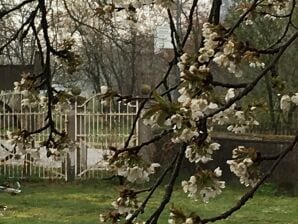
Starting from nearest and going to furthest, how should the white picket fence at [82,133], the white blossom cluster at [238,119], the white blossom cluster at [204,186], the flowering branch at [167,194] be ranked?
1. the flowering branch at [167,194]
2. the white blossom cluster at [204,186]
3. the white blossom cluster at [238,119]
4. the white picket fence at [82,133]

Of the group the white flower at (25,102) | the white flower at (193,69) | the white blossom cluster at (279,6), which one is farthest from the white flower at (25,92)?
the white flower at (193,69)

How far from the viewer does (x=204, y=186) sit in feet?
6.21

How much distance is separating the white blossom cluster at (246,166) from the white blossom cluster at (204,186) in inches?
3.5

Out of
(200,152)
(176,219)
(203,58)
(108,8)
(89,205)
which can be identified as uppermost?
(108,8)

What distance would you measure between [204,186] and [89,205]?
24.8ft

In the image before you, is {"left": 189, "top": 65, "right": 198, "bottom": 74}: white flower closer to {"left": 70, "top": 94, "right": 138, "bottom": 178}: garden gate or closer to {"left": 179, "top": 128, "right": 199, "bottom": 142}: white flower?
{"left": 179, "top": 128, "right": 199, "bottom": 142}: white flower

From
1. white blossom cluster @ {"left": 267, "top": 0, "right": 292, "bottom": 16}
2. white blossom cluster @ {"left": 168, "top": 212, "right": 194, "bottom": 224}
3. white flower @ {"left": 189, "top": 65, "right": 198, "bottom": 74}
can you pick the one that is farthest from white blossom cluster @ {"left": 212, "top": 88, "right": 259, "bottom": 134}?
white blossom cluster @ {"left": 267, "top": 0, "right": 292, "bottom": 16}

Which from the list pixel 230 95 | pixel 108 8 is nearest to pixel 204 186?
pixel 230 95

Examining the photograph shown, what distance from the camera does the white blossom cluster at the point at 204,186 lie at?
188 cm

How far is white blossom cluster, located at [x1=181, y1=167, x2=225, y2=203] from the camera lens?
1882 mm

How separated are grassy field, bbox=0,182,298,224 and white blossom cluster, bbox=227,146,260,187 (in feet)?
17.4

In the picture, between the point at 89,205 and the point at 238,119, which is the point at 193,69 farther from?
the point at 89,205

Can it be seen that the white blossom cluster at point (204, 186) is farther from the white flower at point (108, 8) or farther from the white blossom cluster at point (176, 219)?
the white flower at point (108, 8)

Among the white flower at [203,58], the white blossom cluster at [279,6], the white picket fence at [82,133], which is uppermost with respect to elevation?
the white blossom cluster at [279,6]
